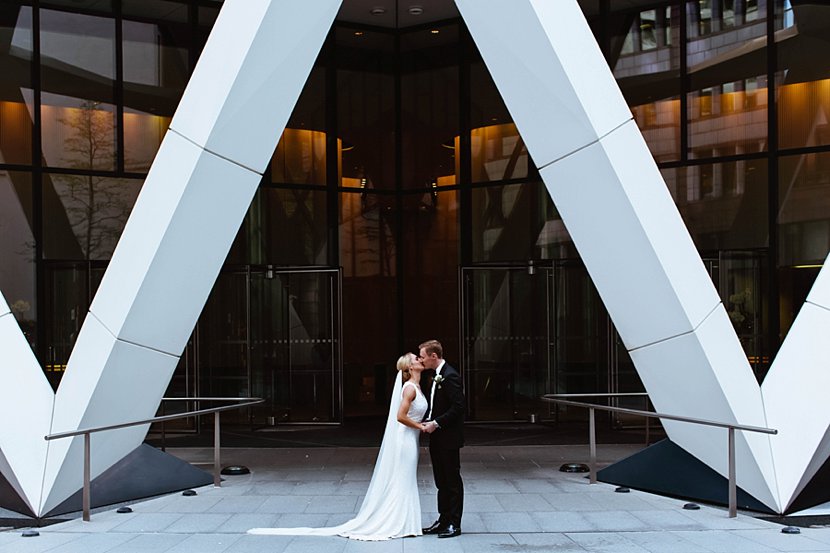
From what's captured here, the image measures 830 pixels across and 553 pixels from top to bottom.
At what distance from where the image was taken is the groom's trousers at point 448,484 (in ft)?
29.8

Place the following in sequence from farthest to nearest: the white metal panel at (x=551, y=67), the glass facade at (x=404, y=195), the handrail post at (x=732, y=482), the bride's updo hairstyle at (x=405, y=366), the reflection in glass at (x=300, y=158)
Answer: the reflection in glass at (x=300, y=158) < the glass facade at (x=404, y=195) < the white metal panel at (x=551, y=67) < the handrail post at (x=732, y=482) < the bride's updo hairstyle at (x=405, y=366)

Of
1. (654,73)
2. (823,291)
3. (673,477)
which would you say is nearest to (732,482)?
(673,477)

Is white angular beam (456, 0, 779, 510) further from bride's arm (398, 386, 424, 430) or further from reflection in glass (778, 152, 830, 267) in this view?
reflection in glass (778, 152, 830, 267)

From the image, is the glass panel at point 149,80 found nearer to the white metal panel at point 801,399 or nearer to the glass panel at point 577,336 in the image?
the glass panel at point 577,336

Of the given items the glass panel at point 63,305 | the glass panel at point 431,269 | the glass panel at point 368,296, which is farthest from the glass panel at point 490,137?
the glass panel at point 63,305

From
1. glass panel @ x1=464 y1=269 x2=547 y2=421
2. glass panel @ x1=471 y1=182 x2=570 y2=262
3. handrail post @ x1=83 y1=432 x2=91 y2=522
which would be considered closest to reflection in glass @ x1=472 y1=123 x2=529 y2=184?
glass panel @ x1=471 y1=182 x2=570 y2=262

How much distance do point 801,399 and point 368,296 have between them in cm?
1142

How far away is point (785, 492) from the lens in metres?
9.56

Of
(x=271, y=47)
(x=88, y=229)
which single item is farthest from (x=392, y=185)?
(x=271, y=47)

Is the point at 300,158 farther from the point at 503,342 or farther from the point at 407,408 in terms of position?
the point at 407,408

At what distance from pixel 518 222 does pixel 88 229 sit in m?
8.23

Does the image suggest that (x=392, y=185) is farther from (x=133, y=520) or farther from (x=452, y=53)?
(x=133, y=520)

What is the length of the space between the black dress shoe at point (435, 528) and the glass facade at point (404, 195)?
30.5 ft

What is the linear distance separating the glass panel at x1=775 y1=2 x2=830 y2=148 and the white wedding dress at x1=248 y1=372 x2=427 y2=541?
10.8 metres
